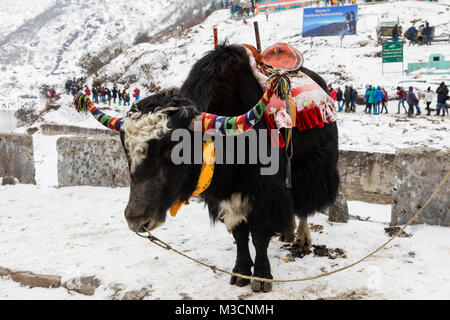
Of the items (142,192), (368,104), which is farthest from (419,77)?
(142,192)

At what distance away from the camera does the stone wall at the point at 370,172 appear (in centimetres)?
662

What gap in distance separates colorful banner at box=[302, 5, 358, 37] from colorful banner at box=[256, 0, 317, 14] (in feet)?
36.1

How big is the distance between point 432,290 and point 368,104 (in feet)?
47.0

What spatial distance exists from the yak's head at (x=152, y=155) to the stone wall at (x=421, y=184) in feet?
8.86

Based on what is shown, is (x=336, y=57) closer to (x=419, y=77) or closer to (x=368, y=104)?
(x=419, y=77)

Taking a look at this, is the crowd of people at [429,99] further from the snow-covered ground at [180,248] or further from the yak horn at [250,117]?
the yak horn at [250,117]

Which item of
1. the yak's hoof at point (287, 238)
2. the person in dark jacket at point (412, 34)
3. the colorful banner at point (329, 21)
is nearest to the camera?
the yak's hoof at point (287, 238)

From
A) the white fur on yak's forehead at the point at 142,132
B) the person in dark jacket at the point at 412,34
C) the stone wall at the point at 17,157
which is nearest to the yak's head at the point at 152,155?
the white fur on yak's forehead at the point at 142,132

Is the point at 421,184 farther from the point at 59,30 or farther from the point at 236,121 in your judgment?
the point at 59,30

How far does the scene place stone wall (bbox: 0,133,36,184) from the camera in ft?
21.7

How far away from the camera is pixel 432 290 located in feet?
9.34

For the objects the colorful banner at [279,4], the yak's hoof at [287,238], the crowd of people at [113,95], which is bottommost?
the yak's hoof at [287,238]

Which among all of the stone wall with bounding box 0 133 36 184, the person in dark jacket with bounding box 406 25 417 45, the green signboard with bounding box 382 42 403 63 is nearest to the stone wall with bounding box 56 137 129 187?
the stone wall with bounding box 0 133 36 184

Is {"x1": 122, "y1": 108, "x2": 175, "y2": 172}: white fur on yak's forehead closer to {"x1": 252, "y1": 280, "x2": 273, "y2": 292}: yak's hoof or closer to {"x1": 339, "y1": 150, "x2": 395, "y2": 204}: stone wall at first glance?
{"x1": 252, "y1": 280, "x2": 273, "y2": 292}: yak's hoof
